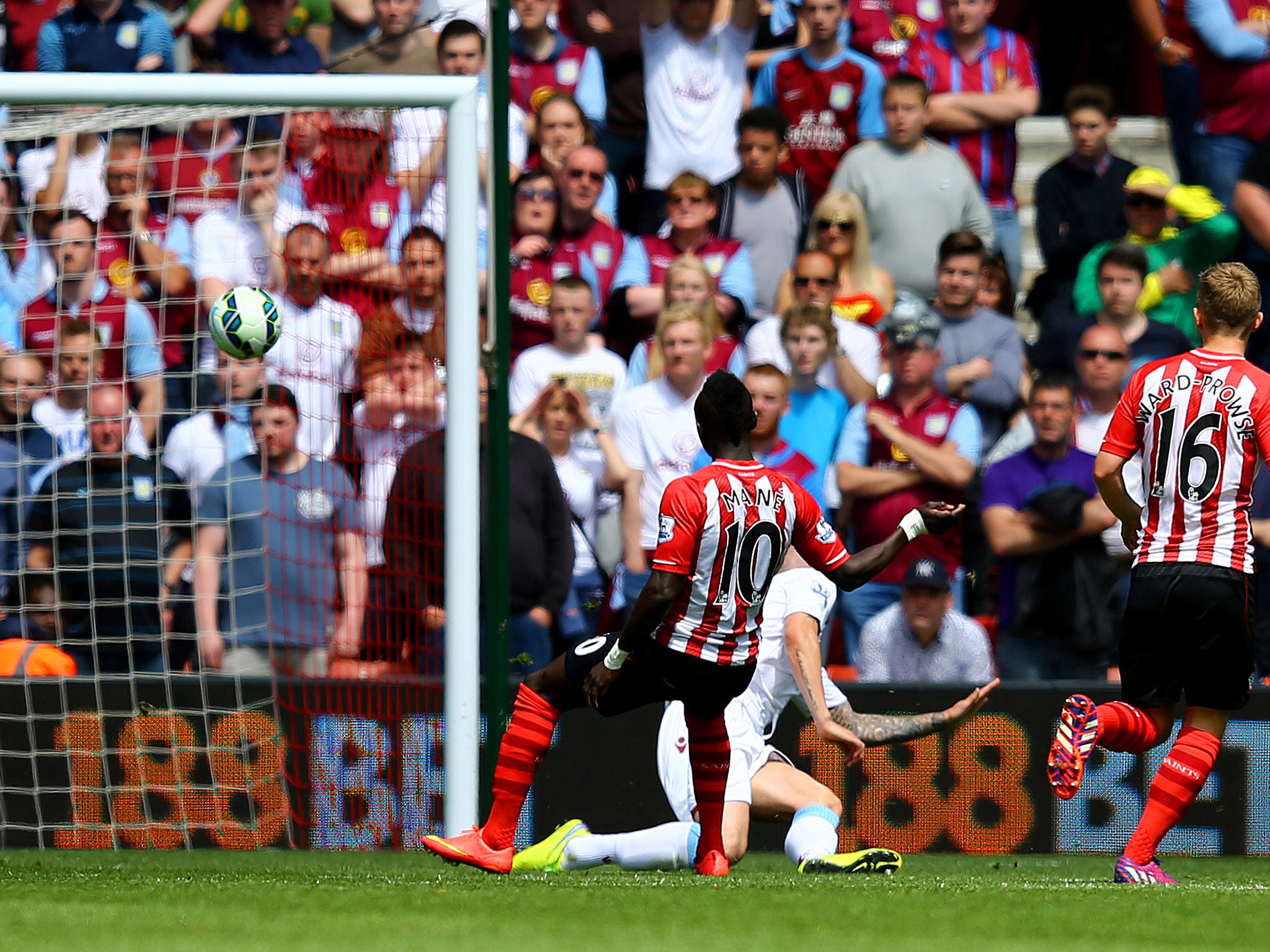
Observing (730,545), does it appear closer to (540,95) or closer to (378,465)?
(378,465)

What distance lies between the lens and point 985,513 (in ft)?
27.9

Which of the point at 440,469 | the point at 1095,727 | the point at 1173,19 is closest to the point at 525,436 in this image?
the point at 440,469

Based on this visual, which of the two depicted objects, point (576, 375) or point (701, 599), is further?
point (576, 375)

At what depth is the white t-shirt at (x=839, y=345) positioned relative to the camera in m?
9.02

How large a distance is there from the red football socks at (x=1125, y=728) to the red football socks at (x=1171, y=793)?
5 cm

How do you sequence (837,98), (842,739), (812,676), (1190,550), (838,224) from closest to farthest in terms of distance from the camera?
(1190,550), (842,739), (812,676), (838,224), (837,98)

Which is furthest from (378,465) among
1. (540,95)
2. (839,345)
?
(540,95)

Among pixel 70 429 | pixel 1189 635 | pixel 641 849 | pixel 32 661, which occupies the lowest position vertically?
pixel 641 849

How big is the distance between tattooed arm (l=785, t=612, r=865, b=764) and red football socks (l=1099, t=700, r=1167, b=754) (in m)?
0.89

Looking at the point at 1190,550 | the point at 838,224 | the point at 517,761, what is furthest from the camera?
the point at 838,224

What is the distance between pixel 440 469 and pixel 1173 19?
5.68 metres

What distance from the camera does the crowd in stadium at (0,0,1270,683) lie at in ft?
25.2

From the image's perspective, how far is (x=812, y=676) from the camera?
644 cm

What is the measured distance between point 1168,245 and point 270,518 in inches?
198
